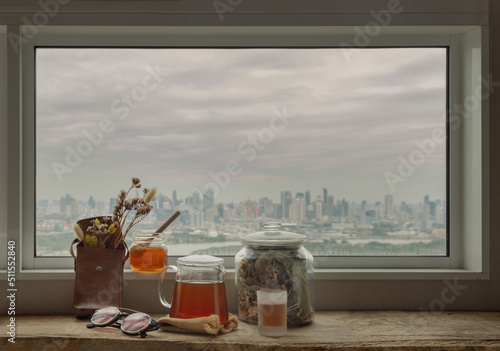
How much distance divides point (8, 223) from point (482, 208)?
1.67 meters

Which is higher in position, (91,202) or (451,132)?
(451,132)

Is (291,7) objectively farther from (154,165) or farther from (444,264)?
(444,264)

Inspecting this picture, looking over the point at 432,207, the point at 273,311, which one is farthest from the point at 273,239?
the point at 432,207

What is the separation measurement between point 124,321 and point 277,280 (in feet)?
1.59

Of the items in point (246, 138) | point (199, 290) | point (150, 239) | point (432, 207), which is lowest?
point (199, 290)

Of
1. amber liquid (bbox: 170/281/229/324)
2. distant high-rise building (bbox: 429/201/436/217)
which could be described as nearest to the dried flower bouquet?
amber liquid (bbox: 170/281/229/324)

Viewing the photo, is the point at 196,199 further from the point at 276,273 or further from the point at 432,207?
the point at 432,207

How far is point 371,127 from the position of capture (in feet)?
6.60

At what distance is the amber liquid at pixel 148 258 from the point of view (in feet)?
6.02

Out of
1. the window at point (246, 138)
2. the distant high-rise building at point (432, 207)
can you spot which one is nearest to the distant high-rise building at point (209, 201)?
the window at point (246, 138)

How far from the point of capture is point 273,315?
61.5 inches

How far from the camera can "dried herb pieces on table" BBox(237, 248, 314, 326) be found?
64.9 inches

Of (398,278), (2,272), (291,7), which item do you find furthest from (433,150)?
(2,272)

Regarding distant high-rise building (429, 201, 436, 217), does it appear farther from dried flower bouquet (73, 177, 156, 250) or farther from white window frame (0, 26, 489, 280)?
dried flower bouquet (73, 177, 156, 250)
